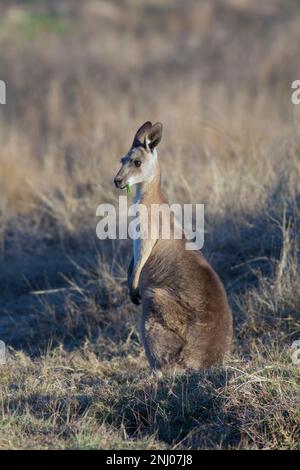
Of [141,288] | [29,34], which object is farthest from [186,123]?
[29,34]

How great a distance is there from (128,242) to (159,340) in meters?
2.94

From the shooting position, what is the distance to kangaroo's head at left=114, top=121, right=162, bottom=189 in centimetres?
654

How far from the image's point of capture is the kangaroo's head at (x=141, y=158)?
6535mm

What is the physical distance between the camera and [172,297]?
6.08m

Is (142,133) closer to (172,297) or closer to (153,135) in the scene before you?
(153,135)

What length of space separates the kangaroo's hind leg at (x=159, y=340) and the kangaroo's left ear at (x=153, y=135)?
132cm

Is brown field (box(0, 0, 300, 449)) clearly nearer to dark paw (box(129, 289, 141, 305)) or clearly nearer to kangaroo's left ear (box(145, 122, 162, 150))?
dark paw (box(129, 289, 141, 305))

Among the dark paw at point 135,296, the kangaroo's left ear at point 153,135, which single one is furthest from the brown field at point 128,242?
the kangaroo's left ear at point 153,135

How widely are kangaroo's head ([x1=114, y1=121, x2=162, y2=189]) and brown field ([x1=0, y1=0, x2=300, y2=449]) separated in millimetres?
1464

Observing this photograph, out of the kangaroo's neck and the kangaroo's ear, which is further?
the kangaroo's neck

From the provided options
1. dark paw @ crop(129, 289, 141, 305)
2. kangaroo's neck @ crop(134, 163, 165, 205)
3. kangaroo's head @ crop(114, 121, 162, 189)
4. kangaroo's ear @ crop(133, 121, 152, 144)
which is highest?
kangaroo's ear @ crop(133, 121, 152, 144)

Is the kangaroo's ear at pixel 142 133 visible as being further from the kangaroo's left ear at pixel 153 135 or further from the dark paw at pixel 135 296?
the dark paw at pixel 135 296

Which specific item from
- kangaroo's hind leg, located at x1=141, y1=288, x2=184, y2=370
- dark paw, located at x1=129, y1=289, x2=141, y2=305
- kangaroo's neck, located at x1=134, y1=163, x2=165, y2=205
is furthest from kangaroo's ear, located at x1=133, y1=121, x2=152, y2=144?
kangaroo's hind leg, located at x1=141, y1=288, x2=184, y2=370
